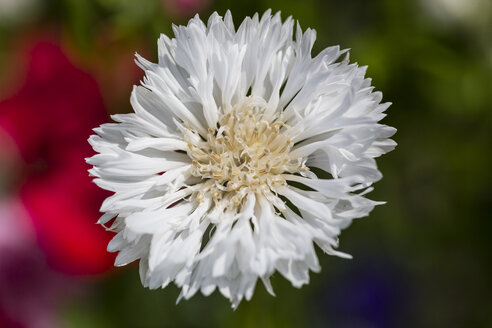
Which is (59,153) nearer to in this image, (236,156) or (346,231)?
(236,156)

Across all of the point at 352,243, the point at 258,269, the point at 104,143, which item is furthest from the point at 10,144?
the point at 352,243

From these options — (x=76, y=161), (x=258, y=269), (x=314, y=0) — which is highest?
(x=314, y=0)

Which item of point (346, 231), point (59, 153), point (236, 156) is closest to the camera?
point (236, 156)

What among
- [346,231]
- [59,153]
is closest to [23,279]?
[59,153]

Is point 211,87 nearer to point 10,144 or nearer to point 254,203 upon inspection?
point 254,203

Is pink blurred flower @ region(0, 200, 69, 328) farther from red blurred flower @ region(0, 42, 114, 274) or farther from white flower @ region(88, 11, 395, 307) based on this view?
white flower @ region(88, 11, 395, 307)

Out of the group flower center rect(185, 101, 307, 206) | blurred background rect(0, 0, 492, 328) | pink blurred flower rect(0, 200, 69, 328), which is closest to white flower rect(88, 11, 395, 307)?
flower center rect(185, 101, 307, 206)

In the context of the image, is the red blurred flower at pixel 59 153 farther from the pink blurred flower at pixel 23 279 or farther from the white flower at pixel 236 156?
the white flower at pixel 236 156

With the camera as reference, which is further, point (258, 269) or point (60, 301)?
point (60, 301)

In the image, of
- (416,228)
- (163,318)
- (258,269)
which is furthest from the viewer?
(416,228)
